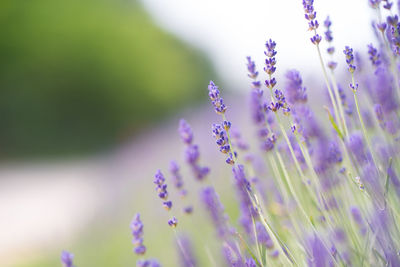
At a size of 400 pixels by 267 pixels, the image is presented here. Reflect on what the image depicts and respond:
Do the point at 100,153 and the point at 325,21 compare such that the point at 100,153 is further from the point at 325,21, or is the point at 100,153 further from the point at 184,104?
the point at 325,21

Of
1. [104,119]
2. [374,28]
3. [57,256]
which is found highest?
[104,119]

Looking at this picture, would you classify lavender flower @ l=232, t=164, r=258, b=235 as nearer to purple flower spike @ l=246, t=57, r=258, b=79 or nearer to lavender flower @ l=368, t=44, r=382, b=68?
purple flower spike @ l=246, t=57, r=258, b=79

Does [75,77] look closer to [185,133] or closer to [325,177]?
[185,133]

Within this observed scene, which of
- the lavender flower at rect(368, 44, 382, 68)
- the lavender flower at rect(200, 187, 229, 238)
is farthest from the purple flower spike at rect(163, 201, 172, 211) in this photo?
the lavender flower at rect(368, 44, 382, 68)

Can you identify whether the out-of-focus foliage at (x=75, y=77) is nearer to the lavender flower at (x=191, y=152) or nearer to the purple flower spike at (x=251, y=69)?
the lavender flower at (x=191, y=152)

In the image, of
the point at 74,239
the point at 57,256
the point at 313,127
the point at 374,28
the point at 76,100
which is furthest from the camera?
the point at 76,100

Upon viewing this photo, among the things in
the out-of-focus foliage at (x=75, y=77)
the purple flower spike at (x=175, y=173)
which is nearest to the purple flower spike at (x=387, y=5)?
the purple flower spike at (x=175, y=173)

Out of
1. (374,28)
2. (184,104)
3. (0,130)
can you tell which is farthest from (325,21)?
(184,104)

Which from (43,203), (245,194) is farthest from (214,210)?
(43,203)
